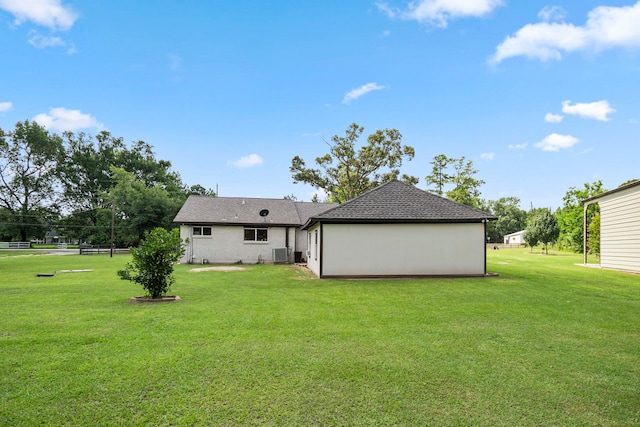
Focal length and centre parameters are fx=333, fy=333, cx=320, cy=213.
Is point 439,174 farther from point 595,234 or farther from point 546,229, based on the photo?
point 595,234

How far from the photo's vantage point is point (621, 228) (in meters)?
14.1

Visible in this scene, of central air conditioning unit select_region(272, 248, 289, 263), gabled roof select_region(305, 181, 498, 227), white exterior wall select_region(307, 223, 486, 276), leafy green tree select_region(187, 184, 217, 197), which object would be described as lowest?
central air conditioning unit select_region(272, 248, 289, 263)

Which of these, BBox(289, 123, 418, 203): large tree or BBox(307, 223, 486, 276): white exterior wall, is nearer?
BBox(307, 223, 486, 276): white exterior wall

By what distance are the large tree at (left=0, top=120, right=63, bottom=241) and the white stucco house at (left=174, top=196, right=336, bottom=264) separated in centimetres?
3422

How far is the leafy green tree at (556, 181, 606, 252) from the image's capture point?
2798 cm

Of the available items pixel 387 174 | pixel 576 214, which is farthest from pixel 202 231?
pixel 576 214

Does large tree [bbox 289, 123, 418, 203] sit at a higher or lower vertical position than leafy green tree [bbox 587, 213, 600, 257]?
higher

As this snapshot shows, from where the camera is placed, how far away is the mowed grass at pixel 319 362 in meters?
2.83

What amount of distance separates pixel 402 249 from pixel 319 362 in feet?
30.1

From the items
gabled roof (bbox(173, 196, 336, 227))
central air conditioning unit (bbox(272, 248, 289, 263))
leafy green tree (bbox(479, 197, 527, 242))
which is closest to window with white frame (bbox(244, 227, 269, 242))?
gabled roof (bbox(173, 196, 336, 227))

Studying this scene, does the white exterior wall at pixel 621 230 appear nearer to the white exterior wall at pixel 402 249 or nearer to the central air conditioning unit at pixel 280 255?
the white exterior wall at pixel 402 249

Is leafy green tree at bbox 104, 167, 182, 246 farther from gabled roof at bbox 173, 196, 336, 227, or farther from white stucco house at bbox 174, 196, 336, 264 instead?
white stucco house at bbox 174, 196, 336, 264

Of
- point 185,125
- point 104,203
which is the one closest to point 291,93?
point 185,125

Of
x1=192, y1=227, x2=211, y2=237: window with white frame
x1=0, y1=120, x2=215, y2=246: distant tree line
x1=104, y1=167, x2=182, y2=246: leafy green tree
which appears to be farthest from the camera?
x1=0, y1=120, x2=215, y2=246: distant tree line
